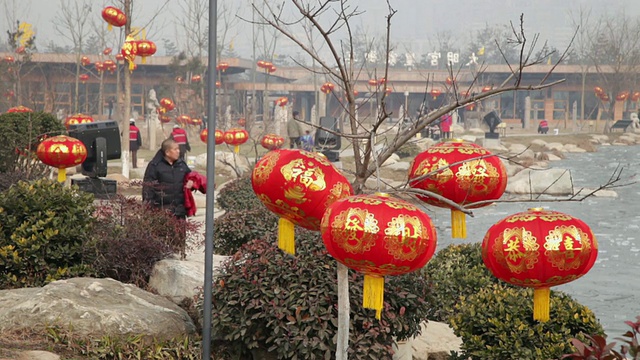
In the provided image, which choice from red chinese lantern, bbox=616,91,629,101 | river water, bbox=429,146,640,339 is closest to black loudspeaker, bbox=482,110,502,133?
river water, bbox=429,146,640,339

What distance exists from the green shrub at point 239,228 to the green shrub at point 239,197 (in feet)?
7.34

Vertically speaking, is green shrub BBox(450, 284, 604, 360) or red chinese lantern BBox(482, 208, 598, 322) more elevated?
red chinese lantern BBox(482, 208, 598, 322)

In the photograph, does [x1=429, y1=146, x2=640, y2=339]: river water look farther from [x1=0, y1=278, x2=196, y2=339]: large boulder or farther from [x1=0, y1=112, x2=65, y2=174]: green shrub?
[x1=0, y1=112, x2=65, y2=174]: green shrub

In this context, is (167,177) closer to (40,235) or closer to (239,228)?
(239,228)

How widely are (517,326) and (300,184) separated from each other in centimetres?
177

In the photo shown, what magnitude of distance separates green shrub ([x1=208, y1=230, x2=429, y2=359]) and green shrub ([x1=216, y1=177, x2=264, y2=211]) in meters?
5.78

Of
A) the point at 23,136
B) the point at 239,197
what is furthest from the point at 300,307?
the point at 23,136

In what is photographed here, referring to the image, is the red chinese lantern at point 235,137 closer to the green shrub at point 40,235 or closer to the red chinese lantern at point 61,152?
the red chinese lantern at point 61,152

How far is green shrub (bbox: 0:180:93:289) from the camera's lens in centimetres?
696

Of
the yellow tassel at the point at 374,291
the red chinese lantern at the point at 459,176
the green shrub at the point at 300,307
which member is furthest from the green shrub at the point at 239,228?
the yellow tassel at the point at 374,291

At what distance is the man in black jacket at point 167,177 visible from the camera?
8.30 meters

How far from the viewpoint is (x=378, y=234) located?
172 inches

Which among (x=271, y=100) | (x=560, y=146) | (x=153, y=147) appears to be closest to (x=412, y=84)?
(x=271, y=100)

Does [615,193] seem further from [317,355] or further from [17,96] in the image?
[317,355]
